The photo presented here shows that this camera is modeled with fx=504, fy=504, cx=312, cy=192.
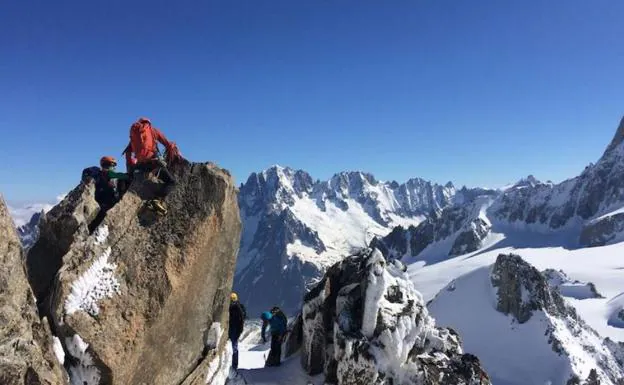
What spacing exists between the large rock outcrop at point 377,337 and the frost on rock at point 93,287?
816 centimetres

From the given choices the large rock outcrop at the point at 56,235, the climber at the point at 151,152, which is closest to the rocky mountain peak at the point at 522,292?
the climber at the point at 151,152

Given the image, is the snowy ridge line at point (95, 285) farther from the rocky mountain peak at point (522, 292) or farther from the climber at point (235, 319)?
the rocky mountain peak at point (522, 292)

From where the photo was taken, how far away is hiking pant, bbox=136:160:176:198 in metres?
15.9

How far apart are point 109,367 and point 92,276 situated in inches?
95.2

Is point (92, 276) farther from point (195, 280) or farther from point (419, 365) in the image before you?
point (419, 365)

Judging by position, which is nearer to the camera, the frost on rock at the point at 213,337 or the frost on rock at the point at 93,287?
the frost on rock at the point at 93,287

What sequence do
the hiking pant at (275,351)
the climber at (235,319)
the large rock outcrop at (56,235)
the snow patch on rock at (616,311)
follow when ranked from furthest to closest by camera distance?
the snow patch on rock at (616,311), the hiking pant at (275,351), the climber at (235,319), the large rock outcrop at (56,235)

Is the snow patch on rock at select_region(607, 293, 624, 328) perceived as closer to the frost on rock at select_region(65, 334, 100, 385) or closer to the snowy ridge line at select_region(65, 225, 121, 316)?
the snowy ridge line at select_region(65, 225, 121, 316)

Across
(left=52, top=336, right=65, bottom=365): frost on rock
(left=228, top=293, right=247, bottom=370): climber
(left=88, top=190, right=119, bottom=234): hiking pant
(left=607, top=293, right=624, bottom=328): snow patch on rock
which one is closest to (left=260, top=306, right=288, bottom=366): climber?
(left=228, top=293, right=247, bottom=370): climber

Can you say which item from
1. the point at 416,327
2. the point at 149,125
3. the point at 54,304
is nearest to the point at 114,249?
the point at 54,304

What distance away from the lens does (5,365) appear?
9.83m

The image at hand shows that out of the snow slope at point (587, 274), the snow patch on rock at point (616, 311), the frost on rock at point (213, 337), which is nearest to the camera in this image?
the frost on rock at point (213, 337)

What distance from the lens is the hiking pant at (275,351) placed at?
70.6ft

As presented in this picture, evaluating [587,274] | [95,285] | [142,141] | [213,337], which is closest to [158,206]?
[142,141]
